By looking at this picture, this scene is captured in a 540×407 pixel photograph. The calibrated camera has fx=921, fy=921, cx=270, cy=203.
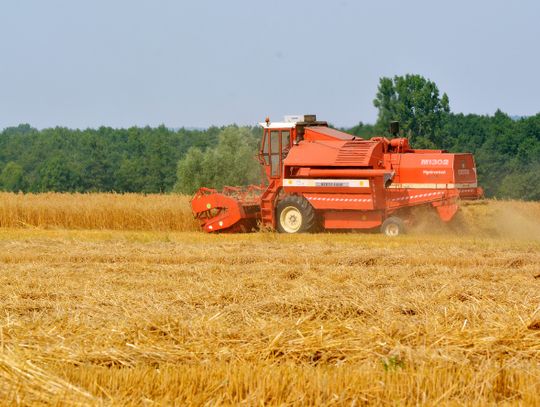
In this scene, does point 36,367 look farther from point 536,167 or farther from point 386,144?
point 536,167

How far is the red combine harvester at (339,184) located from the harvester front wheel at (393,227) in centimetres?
2

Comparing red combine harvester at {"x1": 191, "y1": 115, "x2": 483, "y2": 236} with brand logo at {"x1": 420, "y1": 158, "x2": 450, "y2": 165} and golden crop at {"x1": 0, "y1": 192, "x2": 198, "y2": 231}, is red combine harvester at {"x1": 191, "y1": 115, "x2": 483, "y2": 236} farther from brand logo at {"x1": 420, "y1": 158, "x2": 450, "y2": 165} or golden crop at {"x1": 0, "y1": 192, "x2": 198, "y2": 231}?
golden crop at {"x1": 0, "y1": 192, "x2": 198, "y2": 231}

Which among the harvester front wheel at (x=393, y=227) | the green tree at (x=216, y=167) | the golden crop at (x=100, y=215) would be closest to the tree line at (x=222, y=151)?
the green tree at (x=216, y=167)

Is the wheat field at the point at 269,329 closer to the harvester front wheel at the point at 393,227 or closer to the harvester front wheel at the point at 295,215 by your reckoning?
the harvester front wheel at the point at 393,227

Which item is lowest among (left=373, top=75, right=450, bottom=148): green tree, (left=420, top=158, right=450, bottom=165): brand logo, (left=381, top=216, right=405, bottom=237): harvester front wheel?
(left=381, top=216, right=405, bottom=237): harvester front wheel

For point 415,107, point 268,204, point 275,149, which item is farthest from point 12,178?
point 268,204

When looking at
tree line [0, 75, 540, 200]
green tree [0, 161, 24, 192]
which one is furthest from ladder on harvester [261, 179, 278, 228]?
green tree [0, 161, 24, 192]

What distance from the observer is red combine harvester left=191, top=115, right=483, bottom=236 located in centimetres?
1753

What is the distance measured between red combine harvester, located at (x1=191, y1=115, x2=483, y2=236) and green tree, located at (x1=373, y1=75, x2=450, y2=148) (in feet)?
94.2

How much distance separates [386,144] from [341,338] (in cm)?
1176

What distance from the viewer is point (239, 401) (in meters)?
5.45

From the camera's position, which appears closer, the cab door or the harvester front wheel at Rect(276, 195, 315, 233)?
the harvester front wheel at Rect(276, 195, 315, 233)

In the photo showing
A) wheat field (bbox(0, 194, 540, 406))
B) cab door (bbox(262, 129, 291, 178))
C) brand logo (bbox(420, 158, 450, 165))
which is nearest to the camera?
wheat field (bbox(0, 194, 540, 406))

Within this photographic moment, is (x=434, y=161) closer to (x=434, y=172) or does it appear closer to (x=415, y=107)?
(x=434, y=172)
